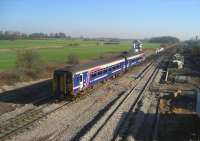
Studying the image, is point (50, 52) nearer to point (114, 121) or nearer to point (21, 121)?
point (21, 121)

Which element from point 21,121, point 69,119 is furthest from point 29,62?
point 69,119

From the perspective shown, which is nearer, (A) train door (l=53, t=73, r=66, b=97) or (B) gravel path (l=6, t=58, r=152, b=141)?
(B) gravel path (l=6, t=58, r=152, b=141)

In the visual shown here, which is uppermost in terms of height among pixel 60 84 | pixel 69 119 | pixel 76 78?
pixel 76 78

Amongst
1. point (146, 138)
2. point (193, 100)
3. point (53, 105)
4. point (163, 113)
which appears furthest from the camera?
point (193, 100)

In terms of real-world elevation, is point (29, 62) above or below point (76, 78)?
below

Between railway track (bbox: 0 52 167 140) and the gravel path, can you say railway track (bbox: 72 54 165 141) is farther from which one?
railway track (bbox: 0 52 167 140)

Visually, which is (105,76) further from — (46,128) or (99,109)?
(46,128)

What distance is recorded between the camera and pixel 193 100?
86.8 feet

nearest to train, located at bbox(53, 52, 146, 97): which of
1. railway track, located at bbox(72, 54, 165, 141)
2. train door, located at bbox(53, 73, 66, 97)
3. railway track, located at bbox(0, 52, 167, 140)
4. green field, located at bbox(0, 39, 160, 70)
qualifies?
train door, located at bbox(53, 73, 66, 97)

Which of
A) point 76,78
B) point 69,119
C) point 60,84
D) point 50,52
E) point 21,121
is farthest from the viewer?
point 50,52

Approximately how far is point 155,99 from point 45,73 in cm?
2139

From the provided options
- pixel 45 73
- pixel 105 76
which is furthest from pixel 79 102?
pixel 45 73

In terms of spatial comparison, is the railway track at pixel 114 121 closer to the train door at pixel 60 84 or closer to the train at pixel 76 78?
the train at pixel 76 78

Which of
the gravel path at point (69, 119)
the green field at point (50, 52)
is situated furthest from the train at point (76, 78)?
the green field at point (50, 52)
